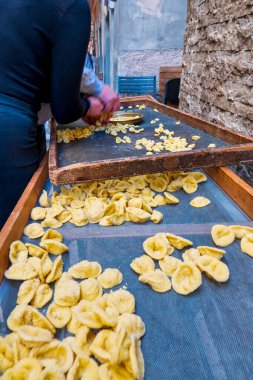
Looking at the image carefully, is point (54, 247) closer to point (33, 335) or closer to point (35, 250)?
point (35, 250)

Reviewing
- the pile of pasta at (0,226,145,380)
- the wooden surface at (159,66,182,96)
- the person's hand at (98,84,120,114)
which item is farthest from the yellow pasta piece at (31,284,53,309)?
the wooden surface at (159,66,182,96)

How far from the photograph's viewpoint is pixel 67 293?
0.86m

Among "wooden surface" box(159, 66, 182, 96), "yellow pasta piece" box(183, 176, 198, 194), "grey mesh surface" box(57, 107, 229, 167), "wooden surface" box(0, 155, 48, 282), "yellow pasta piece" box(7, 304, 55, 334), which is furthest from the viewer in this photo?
"wooden surface" box(159, 66, 182, 96)

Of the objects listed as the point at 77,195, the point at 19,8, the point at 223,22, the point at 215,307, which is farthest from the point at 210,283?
the point at 223,22

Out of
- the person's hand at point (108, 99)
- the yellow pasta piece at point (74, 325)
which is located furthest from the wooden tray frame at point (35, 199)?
the person's hand at point (108, 99)

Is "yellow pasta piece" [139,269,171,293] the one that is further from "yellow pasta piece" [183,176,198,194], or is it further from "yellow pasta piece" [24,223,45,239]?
"yellow pasta piece" [183,176,198,194]

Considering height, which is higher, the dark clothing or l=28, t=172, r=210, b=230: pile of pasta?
the dark clothing

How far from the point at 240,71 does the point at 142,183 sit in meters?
1.29

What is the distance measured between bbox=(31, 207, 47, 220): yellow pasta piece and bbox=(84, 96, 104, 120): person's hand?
35.0 inches

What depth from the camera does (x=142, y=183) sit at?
1544 mm

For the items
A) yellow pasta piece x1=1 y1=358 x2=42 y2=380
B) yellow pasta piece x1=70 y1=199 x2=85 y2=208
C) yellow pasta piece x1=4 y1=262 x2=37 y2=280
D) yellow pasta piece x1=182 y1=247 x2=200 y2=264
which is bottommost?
yellow pasta piece x1=1 y1=358 x2=42 y2=380

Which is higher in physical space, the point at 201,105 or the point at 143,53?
the point at 143,53

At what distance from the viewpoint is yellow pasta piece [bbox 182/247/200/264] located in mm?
1019

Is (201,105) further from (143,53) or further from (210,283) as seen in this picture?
(143,53)
